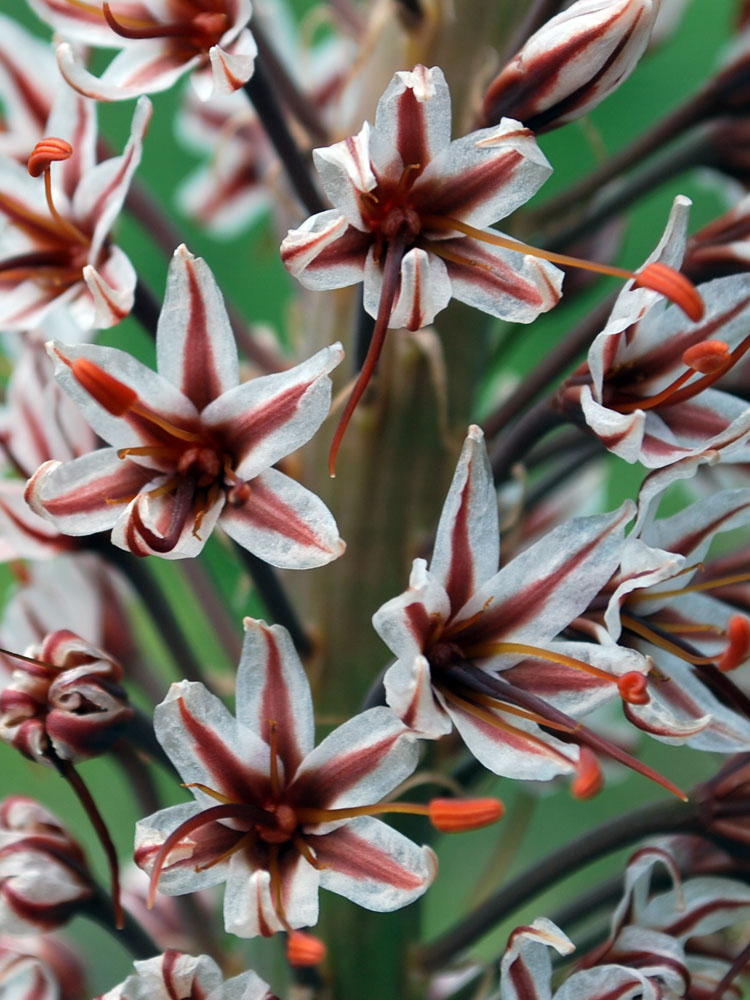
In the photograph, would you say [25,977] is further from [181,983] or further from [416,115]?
[416,115]

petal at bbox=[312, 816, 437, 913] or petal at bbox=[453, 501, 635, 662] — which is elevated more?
petal at bbox=[453, 501, 635, 662]

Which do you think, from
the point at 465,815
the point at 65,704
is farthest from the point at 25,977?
the point at 465,815

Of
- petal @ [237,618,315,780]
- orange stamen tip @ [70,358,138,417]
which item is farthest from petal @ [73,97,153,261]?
petal @ [237,618,315,780]

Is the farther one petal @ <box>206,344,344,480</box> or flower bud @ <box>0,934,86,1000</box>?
flower bud @ <box>0,934,86,1000</box>

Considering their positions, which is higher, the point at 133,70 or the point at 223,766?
the point at 133,70

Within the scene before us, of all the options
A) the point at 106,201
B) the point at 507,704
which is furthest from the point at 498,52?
the point at 507,704

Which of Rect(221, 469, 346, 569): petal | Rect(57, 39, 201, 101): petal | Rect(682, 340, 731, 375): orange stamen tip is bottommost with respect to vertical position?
Rect(682, 340, 731, 375): orange stamen tip

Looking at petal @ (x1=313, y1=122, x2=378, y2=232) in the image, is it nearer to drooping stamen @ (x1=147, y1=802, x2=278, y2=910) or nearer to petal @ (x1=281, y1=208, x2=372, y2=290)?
petal @ (x1=281, y1=208, x2=372, y2=290)
